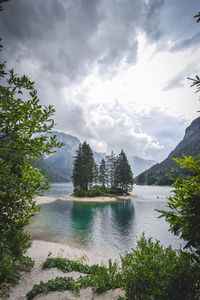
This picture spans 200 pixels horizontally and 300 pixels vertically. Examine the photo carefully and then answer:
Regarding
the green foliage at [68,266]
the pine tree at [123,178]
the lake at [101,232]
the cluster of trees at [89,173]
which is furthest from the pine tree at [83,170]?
the green foliage at [68,266]

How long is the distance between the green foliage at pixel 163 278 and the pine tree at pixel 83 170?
42.7 meters

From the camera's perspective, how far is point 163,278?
12.4ft

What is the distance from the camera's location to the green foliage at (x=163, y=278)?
3.40 metres

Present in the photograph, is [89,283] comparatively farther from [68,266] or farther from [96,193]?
[96,193]

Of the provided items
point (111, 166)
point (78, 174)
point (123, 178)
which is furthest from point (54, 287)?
point (111, 166)

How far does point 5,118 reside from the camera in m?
3.07

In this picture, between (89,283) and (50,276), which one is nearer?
(89,283)

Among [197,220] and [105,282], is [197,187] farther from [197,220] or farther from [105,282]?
[105,282]

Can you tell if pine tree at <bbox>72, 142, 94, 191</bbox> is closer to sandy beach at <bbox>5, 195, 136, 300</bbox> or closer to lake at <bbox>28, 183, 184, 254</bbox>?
lake at <bbox>28, 183, 184, 254</bbox>

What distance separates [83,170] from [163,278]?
44099 mm

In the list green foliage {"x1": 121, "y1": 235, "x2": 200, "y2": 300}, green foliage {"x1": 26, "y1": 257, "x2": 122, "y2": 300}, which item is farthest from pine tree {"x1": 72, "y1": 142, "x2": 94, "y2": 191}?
green foliage {"x1": 121, "y1": 235, "x2": 200, "y2": 300}

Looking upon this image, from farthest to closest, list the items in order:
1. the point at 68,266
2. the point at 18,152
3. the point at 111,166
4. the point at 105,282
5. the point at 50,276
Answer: the point at 111,166
the point at 68,266
the point at 50,276
the point at 105,282
the point at 18,152

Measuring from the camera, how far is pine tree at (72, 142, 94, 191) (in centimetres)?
4659

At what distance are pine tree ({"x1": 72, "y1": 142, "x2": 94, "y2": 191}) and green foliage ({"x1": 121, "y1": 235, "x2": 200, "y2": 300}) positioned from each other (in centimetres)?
4270
